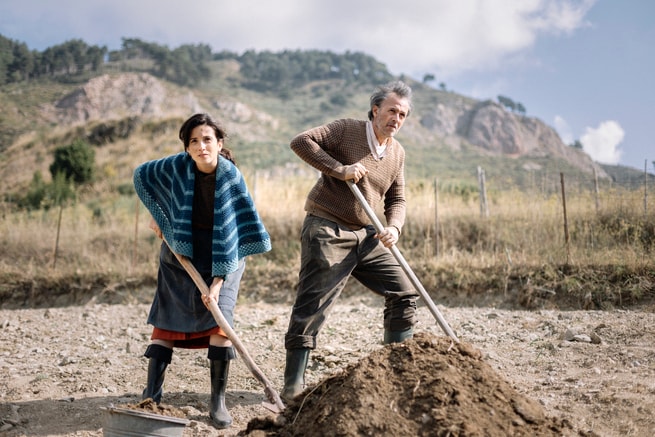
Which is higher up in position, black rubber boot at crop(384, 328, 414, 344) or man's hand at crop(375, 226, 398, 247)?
man's hand at crop(375, 226, 398, 247)

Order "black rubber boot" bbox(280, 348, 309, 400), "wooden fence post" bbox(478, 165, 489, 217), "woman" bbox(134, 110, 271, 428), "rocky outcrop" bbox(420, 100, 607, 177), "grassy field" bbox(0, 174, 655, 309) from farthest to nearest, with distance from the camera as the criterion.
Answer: "rocky outcrop" bbox(420, 100, 607, 177), "wooden fence post" bbox(478, 165, 489, 217), "grassy field" bbox(0, 174, 655, 309), "black rubber boot" bbox(280, 348, 309, 400), "woman" bbox(134, 110, 271, 428)

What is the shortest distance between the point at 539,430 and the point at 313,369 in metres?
2.06

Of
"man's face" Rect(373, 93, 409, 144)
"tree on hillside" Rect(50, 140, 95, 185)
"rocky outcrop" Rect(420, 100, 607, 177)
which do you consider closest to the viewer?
"man's face" Rect(373, 93, 409, 144)

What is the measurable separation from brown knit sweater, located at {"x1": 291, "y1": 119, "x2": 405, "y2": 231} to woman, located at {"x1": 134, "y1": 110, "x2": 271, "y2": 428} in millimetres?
417

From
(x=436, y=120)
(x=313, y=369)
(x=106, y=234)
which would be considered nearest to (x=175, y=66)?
(x=436, y=120)

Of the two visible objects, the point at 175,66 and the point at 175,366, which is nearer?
the point at 175,366

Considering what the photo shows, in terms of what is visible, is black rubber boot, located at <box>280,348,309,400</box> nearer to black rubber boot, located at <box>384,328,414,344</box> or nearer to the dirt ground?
the dirt ground

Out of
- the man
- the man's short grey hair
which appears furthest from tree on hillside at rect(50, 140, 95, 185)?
the man's short grey hair

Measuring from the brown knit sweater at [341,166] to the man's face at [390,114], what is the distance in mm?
107

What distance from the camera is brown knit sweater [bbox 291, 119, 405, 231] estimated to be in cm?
317

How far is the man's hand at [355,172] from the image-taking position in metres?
3.09

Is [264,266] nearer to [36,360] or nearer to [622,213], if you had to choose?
[36,360]

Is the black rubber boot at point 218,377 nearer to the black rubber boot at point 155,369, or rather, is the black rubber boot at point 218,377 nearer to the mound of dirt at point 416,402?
the black rubber boot at point 155,369

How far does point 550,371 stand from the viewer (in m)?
3.64
